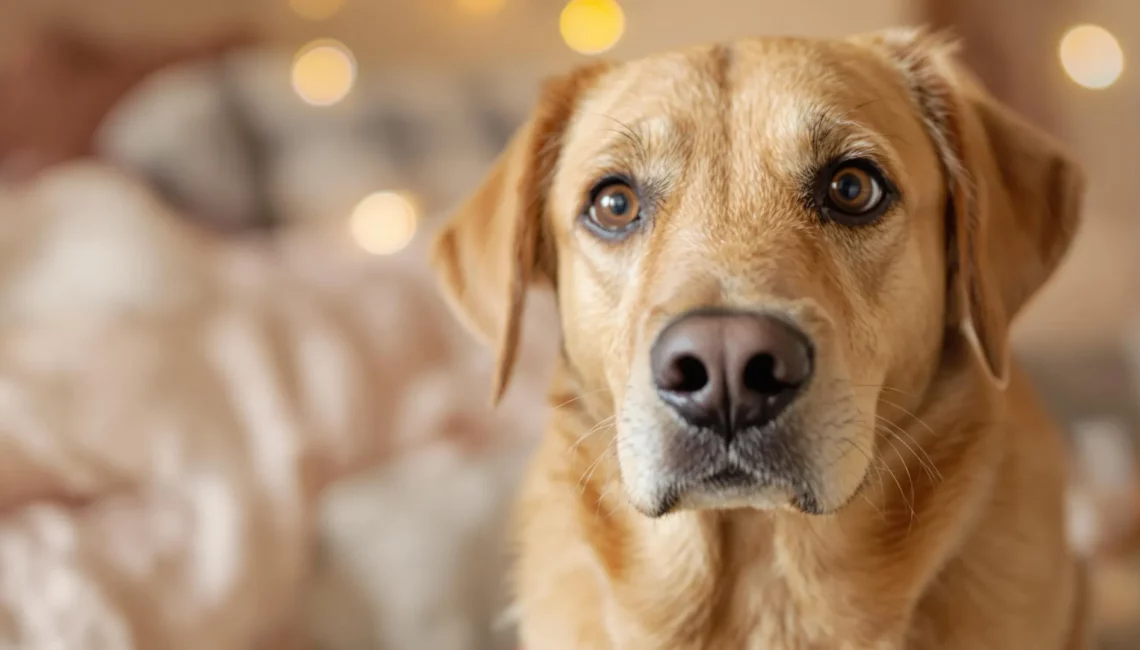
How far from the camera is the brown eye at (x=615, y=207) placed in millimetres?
1390

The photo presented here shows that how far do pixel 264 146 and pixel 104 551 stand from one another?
7.54 ft

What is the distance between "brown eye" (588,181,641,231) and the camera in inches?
54.7

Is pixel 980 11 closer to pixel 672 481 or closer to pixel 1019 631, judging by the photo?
pixel 1019 631

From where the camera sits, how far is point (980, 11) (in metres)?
3.83

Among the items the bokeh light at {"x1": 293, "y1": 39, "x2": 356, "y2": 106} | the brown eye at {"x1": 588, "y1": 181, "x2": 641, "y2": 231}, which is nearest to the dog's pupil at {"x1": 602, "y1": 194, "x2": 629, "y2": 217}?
the brown eye at {"x1": 588, "y1": 181, "x2": 641, "y2": 231}

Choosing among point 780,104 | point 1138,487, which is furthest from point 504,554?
point 1138,487

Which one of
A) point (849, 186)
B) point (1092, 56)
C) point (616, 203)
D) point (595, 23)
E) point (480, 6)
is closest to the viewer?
point (849, 186)

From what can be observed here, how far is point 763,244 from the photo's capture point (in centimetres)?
120

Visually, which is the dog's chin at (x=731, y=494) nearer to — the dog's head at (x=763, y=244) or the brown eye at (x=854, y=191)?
the dog's head at (x=763, y=244)

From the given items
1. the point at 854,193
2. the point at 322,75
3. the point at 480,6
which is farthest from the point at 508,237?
the point at 480,6

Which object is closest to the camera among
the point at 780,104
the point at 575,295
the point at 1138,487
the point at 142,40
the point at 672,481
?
the point at 672,481

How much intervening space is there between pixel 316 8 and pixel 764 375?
4.09 metres

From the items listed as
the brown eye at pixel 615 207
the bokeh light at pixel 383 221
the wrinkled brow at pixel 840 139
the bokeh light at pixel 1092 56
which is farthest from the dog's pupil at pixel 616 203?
the bokeh light at pixel 1092 56

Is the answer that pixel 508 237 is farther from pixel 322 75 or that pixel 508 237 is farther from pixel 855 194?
pixel 322 75
